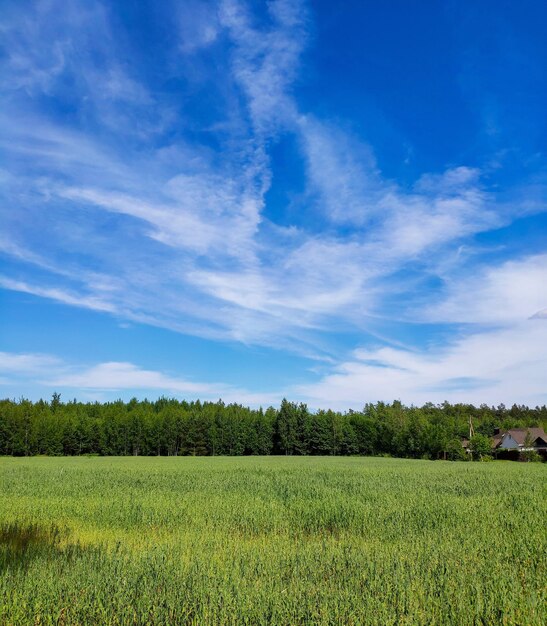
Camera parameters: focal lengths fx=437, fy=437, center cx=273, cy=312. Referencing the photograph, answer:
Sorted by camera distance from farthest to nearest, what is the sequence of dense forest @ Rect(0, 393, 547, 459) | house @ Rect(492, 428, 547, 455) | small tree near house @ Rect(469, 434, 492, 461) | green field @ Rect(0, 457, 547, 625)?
dense forest @ Rect(0, 393, 547, 459) → house @ Rect(492, 428, 547, 455) → small tree near house @ Rect(469, 434, 492, 461) → green field @ Rect(0, 457, 547, 625)

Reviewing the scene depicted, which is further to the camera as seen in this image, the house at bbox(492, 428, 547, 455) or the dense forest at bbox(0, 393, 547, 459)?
the dense forest at bbox(0, 393, 547, 459)

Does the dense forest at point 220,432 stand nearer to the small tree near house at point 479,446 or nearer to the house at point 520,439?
the house at point 520,439

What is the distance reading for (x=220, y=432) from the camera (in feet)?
357

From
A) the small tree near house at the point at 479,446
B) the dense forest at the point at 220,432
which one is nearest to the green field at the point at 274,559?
the small tree near house at the point at 479,446

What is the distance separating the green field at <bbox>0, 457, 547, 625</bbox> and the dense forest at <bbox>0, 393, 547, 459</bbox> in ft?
285

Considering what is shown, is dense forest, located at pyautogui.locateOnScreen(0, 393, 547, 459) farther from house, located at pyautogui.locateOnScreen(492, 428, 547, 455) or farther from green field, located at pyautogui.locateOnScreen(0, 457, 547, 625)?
green field, located at pyautogui.locateOnScreen(0, 457, 547, 625)

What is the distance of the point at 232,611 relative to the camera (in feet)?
18.8

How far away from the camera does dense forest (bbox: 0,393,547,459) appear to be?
314ft

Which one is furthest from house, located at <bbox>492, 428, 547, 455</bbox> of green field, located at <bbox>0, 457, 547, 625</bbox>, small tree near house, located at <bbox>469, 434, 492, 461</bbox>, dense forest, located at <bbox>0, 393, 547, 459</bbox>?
green field, located at <bbox>0, 457, 547, 625</bbox>

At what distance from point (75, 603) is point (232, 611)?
2222mm

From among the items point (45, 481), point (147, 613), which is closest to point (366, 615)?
point (147, 613)

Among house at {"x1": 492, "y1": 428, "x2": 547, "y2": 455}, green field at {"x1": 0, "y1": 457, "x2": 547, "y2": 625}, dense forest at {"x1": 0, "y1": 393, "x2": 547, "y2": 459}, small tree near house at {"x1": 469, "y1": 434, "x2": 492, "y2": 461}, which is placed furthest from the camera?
dense forest at {"x1": 0, "y1": 393, "x2": 547, "y2": 459}

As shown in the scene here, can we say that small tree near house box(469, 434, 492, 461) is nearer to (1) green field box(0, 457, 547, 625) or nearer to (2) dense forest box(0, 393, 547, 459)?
(2) dense forest box(0, 393, 547, 459)

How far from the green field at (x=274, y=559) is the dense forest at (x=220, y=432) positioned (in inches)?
3416
